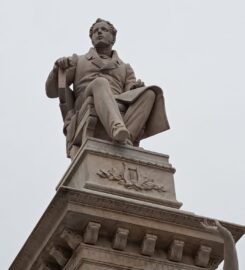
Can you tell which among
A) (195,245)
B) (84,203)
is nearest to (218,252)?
(195,245)

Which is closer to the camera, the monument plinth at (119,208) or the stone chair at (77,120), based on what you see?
the monument plinth at (119,208)

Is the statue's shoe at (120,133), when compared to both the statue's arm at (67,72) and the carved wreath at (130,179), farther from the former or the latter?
the statue's arm at (67,72)

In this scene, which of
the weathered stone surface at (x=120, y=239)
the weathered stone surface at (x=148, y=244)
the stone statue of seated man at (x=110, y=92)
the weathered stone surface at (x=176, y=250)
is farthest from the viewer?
the stone statue of seated man at (x=110, y=92)

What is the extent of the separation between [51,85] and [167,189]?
11.9ft

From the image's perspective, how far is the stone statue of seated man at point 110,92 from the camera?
1511 cm

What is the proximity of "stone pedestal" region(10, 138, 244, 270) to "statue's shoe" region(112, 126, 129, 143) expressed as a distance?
29cm

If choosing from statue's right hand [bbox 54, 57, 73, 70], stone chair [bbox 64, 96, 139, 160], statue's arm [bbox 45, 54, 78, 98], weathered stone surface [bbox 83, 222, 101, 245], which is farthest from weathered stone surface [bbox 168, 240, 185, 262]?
statue's right hand [bbox 54, 57, 73, 70]

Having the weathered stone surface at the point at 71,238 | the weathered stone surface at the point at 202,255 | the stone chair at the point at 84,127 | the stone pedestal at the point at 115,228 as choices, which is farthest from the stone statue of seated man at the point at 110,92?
the weathered stone surface at the point at 202,255

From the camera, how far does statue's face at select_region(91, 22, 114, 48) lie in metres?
17.2

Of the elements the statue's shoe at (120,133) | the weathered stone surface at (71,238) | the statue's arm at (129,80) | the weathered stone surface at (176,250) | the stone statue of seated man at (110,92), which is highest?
the statue's arm at (129,80)

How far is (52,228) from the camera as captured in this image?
13555 millimetres

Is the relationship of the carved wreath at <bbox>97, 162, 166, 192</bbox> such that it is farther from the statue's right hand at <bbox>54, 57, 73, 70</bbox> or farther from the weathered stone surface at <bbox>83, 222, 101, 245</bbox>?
the statue's right hand at <bbox>54, 57, 73, 70</bbox>

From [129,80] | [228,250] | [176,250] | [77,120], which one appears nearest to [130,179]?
[176,250]

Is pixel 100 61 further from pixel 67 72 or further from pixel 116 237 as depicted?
pixel 116 237
